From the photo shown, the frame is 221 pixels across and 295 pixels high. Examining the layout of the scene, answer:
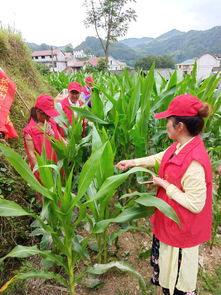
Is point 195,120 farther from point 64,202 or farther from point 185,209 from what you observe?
point 64,202

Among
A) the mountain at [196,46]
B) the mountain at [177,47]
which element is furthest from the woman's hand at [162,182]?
the mountain at [196,46]

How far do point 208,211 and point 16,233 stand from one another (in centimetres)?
140

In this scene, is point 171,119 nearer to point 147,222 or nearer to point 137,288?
point 137,288

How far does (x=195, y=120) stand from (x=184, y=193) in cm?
37

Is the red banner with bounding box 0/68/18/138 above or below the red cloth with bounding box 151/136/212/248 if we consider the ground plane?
above

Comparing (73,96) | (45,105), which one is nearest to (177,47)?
(73,96)

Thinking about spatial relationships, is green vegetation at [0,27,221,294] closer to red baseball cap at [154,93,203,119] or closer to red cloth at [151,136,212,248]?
red cloth at [151,136,212,248]

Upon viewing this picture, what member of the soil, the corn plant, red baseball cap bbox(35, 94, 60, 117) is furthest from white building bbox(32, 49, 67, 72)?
the corn plant

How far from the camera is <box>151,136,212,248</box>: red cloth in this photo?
3.79ft

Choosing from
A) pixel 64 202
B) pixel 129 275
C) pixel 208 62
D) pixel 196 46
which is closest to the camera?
pixel 64 202

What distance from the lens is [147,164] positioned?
1.51m

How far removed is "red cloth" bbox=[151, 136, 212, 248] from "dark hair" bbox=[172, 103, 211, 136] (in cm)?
5

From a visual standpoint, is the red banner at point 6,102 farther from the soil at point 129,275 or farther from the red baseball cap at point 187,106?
the red baseball cap at point 187,106

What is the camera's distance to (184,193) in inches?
45.6
